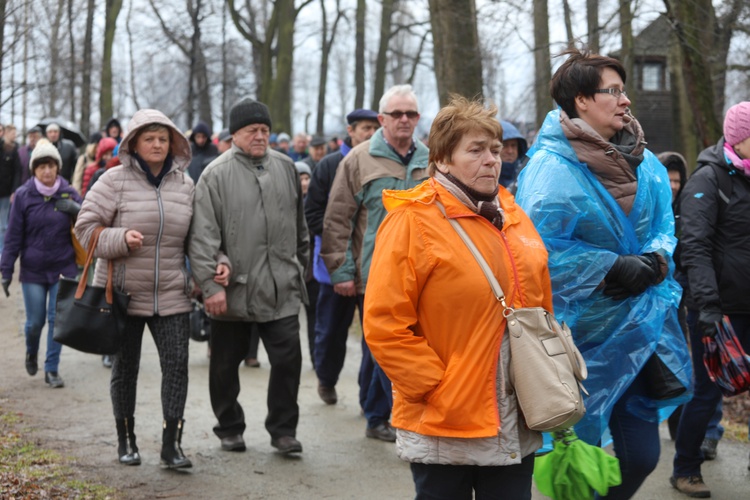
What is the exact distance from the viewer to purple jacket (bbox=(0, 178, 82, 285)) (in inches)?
345

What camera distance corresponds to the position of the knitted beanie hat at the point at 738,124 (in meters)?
5.55

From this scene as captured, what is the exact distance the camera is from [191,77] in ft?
97.4

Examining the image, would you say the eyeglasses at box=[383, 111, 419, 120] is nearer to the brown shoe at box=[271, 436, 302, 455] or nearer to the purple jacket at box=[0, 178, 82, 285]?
the brown shoe at box=[271, 436, 302, 455]

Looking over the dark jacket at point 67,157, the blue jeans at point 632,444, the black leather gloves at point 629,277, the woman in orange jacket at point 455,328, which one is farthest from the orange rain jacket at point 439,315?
the dark jacket at point 67,157

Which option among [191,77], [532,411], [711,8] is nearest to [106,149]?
[711,8]

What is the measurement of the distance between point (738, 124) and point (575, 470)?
8.20 ft

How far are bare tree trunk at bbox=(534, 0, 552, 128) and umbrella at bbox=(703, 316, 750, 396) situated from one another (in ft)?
28.2

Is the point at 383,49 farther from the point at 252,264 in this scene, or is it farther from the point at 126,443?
the point at 126,443

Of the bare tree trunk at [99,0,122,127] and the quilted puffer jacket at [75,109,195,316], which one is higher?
the bare tree trunk at [99,0,122,127]

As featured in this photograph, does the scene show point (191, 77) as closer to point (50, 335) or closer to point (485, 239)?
point (50, 335)

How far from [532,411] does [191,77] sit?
2743 cm

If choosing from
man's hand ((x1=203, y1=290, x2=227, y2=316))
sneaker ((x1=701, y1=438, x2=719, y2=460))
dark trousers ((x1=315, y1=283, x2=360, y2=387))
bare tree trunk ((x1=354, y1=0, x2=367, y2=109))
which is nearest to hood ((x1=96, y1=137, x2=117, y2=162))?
dark trousers ((x1=315, y1=283, x2=360, y2=387))

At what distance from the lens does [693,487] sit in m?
5.86

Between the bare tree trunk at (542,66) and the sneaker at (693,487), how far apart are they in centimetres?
837
